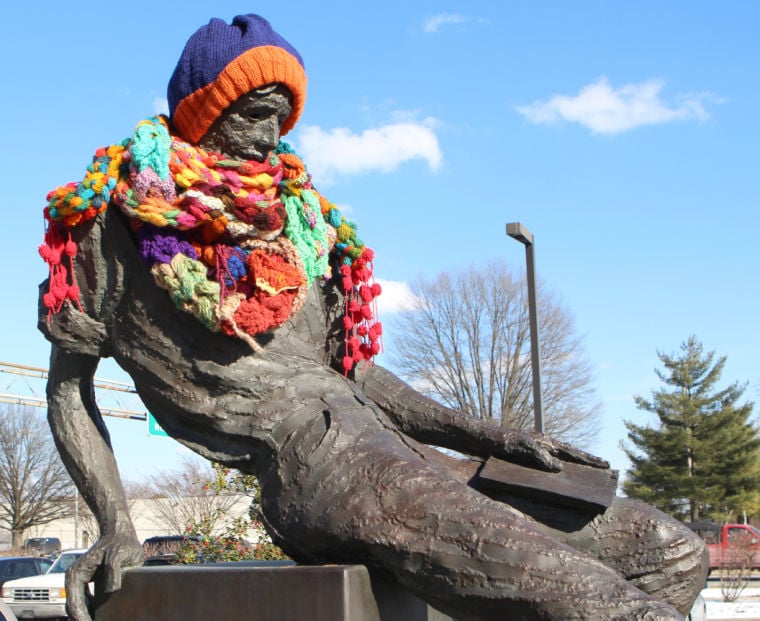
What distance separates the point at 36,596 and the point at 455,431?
1490cm

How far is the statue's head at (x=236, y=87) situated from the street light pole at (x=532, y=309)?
9755mm

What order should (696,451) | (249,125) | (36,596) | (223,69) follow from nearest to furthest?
(223,69), (249,125), (36,596), (696,451)

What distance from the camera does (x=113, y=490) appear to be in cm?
277

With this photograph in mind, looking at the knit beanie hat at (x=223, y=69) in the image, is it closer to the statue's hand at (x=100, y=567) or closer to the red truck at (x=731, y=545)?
the statue's hand at (x=100, y=567)

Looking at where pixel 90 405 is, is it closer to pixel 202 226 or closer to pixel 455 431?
pixel 202 226

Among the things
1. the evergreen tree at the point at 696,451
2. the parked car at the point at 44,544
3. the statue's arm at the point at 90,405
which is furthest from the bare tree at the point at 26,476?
the statue's arm at the point at 90,405

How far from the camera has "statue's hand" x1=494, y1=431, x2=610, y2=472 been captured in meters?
2.62

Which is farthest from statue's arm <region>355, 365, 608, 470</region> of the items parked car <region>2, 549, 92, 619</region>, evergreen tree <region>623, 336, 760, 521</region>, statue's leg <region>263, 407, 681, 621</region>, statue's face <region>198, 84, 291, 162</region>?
evergreen tree <region>623, 336, 760, 521</region>

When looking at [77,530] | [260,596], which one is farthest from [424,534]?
[77,530]

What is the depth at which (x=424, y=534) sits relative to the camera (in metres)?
2.14

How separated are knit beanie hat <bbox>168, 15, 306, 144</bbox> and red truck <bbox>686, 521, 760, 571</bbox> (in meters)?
15.5

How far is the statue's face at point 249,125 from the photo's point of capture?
2607mm

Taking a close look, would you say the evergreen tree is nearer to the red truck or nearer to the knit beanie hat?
the red truck

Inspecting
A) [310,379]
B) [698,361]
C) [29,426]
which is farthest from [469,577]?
[29,426]
